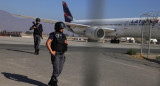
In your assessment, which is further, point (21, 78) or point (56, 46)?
point (21, 78)

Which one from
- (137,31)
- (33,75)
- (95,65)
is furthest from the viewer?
(137,31)

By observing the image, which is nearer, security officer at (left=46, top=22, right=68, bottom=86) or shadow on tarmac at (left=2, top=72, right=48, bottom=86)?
security officer at (left=46, top=22, right=68, bottom=86)

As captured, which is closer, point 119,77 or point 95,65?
point 95,65

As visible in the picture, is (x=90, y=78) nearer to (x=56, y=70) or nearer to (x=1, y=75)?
(x=56, y=70)

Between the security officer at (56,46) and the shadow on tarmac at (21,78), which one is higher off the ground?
the security officer at (56,46)

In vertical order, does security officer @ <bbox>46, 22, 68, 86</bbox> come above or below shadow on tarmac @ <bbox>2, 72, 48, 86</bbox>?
above

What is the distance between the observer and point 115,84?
16.6 feet

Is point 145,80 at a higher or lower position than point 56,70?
lower

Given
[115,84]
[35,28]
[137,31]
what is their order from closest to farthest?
[115,84] < [35,28] < [137,31]

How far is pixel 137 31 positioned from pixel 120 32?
2.68 m

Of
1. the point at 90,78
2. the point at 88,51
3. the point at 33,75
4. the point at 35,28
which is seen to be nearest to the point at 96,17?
the point at 88,51

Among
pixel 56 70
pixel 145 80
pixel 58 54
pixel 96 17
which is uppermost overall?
pixel 96 17

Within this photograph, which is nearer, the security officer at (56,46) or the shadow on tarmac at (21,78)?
the security officer at (56,46)

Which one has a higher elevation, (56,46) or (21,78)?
(56,46)
